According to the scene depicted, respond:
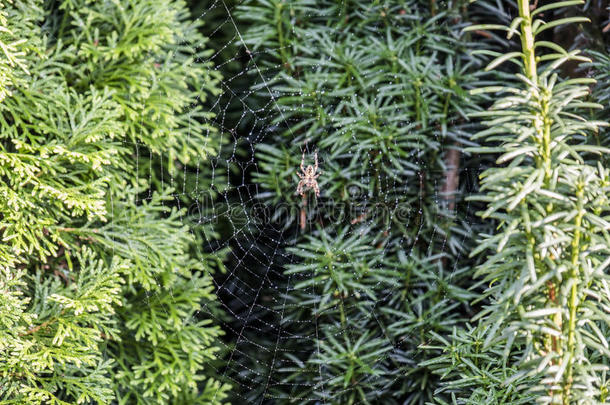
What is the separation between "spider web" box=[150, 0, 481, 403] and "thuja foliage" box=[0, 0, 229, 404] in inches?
5.6

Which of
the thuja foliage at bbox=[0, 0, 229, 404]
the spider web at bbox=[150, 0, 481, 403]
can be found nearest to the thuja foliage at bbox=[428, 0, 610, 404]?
the spider web at bbox=[150, 0, 481, 403]

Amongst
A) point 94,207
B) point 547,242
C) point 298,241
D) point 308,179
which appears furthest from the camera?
point 298,241

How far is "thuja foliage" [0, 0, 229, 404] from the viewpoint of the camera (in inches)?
41.3

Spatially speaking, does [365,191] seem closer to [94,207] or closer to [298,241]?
[298,241]

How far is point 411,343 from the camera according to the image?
1.35 metres

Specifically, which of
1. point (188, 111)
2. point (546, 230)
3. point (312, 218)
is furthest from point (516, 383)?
point (188, 111)

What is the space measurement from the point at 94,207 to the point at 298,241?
0.55m

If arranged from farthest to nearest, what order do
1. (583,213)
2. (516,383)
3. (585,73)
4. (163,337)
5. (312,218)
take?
(312,218) → (585,73) → (163,337) → (516,383) → (583,213)

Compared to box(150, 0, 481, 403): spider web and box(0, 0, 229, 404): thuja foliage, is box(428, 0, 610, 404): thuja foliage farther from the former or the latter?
box(0, 0, 229, 404): thuja foliage

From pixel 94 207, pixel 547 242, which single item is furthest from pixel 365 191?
pixel 547 242

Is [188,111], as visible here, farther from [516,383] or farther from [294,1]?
[516,383]

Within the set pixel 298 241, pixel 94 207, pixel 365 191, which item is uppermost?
pixel 94 207

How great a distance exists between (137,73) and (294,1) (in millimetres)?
393

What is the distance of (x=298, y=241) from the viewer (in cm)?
148
